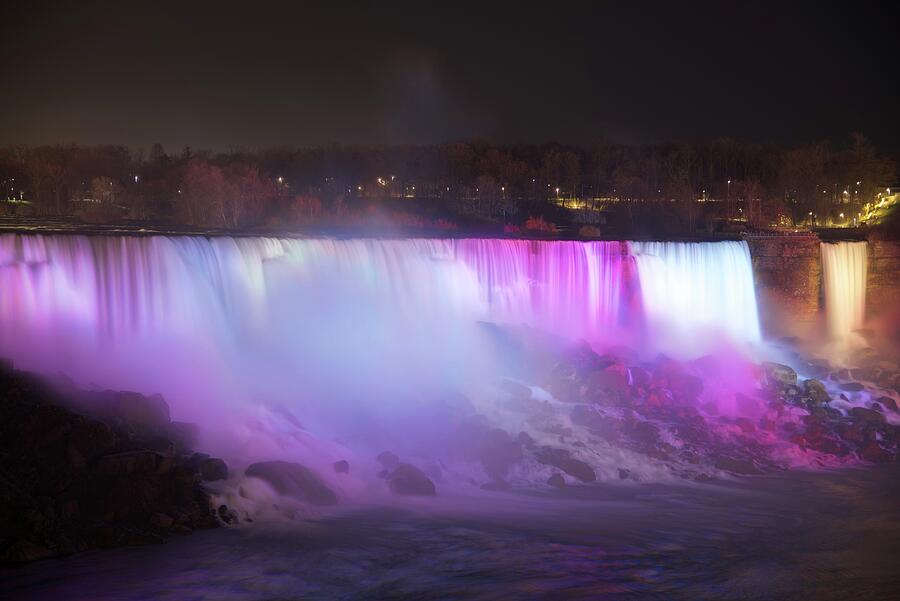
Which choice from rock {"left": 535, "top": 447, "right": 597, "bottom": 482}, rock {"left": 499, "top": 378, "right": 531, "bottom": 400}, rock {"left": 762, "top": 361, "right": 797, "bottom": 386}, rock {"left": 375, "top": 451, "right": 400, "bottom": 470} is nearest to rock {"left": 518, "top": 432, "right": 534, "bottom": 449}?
rock {"left": 535, "top": 447, "right": 597, "bottom": 482}

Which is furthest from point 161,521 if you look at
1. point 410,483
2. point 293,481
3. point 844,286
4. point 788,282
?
point 844,286

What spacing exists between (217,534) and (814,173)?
2425 inches

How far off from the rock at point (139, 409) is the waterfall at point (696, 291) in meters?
18.0

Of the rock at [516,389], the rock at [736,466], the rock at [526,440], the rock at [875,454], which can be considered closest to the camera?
the rock at [736,466]

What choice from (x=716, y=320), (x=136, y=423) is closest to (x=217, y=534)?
(x=136, y=423)

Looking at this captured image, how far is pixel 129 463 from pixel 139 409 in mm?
2132

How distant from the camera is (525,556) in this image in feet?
39.5

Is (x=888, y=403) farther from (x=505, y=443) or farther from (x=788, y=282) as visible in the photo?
(x=505, y=443)

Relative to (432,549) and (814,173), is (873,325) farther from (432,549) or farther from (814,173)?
(814,173)

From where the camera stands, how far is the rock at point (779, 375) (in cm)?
2336

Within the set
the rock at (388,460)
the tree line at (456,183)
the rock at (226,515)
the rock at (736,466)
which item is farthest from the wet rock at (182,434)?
the tree line at (456,183)

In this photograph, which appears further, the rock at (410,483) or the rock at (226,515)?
the rock at (410,483)

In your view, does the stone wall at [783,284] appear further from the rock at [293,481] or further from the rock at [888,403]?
the rock at [293,481]

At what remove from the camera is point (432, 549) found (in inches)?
Answer: 485
